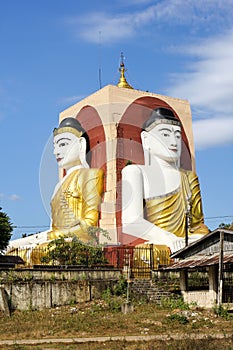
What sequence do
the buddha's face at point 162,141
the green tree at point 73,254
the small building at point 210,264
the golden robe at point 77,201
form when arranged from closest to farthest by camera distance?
the small building at point 210,264, the green tree at point 73,254, the golden robe at point 77,201, the buddha's face at point 162,141

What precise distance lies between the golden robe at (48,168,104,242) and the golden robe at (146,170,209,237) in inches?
131

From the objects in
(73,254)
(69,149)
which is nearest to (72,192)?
(69,149)

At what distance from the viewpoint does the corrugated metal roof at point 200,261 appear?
19597 mm

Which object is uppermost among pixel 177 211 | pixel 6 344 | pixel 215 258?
pixel 177 211

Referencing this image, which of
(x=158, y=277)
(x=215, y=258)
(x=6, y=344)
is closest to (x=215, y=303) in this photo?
(x=215, y=258)

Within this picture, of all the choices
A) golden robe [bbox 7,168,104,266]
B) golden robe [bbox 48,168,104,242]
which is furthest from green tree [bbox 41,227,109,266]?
golden robe [bbox 48,168,104,242]

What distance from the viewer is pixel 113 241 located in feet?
114

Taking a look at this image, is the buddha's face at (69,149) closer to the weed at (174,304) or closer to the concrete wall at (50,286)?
the concrete wall at (50,286)

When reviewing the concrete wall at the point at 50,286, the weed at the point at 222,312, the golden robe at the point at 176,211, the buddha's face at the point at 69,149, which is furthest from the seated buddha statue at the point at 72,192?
the weed at the point at 222,312

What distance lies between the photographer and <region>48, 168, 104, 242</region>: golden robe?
3603 cm

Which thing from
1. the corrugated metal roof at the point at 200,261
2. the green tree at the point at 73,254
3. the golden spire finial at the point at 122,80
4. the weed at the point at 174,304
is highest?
the golden spire finial at the point at 122,80

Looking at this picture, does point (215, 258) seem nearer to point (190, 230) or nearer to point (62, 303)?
point (62, 303)

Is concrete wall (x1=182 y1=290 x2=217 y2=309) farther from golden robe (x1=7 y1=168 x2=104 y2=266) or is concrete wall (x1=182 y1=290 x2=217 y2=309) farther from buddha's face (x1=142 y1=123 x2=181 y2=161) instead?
buddha's face (x1=142 y1=123 x2=181 y2=161)

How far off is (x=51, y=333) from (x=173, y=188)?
891 inches
